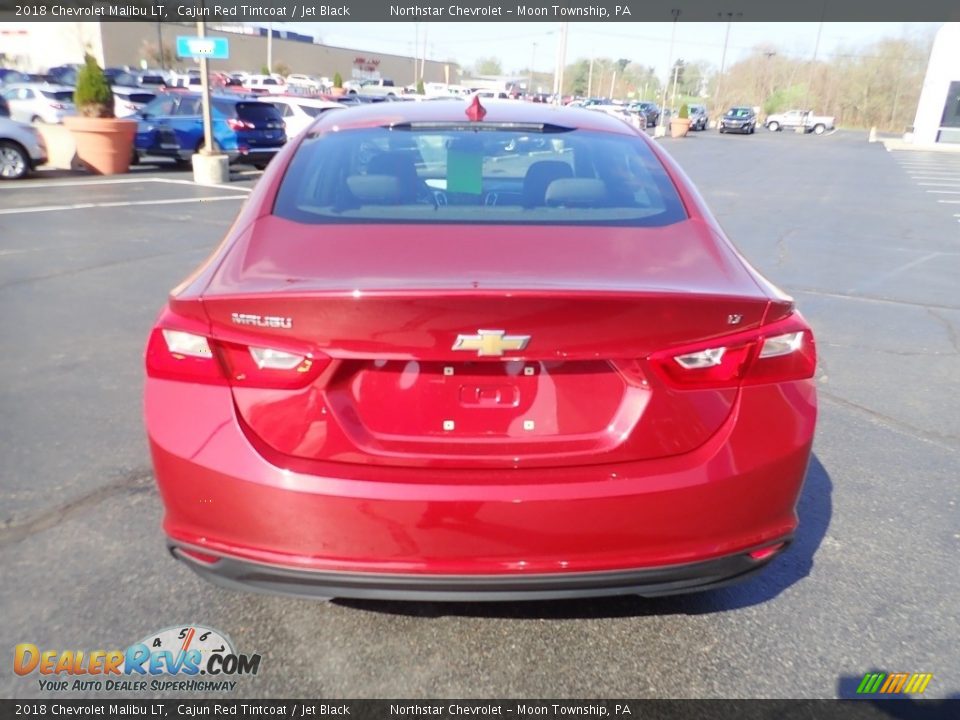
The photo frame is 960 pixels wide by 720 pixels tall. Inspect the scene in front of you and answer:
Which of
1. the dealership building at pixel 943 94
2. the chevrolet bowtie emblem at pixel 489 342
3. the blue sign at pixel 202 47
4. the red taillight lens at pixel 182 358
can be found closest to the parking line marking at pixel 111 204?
the blue sign at pixel 202 47

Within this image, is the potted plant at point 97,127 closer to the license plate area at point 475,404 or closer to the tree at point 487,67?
the license plate area at point 475,404

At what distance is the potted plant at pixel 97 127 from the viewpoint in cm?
1452

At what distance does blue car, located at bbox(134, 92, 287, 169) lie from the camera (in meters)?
16.7

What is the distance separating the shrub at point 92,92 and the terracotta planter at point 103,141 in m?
0.21

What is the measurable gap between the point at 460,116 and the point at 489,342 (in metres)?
1.63

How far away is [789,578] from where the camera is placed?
287 centimetres

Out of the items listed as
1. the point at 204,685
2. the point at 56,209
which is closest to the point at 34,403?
the point at 204,685

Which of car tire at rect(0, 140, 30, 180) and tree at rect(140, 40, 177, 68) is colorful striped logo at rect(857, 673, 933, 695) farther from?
tree at rect(140, 40, 177, 68)

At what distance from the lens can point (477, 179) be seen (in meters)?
2.93

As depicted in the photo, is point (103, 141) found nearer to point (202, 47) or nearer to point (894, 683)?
point (202, 47)

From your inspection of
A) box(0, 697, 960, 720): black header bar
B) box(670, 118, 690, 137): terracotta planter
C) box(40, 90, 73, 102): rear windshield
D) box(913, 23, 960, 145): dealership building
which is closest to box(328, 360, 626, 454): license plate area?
box(0, 697, 960, 720): black header bar

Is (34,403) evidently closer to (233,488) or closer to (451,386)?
(233,488)

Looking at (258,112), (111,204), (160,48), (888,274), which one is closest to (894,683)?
(888,274)

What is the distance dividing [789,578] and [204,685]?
2079 millimetres
